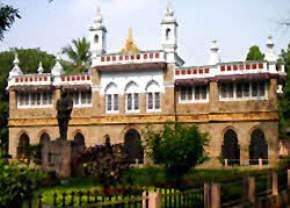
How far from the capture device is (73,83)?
37.8 metres

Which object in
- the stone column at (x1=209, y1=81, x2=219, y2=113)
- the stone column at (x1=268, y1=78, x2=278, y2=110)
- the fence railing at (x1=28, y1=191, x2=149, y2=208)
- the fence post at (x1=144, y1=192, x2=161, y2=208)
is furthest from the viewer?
the stone column at (x1=209, y1=81, x2=219, y2=113)

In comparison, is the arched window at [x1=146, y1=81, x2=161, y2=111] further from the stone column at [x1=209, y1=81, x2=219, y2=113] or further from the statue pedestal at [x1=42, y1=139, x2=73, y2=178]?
the statue pedestal at [x1=42, y1=139, x2=73, y2=178]

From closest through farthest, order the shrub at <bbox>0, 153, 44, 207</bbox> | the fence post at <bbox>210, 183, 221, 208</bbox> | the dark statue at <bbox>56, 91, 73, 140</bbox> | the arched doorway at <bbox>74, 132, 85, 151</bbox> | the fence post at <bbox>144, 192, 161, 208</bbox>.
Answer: the shrub at <bbox>0, 153, 44, 207</bbox>, the fence post at <bbox>144, 192, 161, 208</bbox>, the fence post at <bbox>210, 183, 221, 208</bbox>, the dark statue at <bbox>56, 91, 73, 140</bbox>, the arched doorway at <bbox>74, 132, 85, 151</bbox>

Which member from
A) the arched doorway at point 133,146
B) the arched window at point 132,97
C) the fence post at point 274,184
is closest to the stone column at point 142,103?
the arched window at point 132,97

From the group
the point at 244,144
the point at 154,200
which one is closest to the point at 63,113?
the point at 244,144

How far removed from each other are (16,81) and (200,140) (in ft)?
76.5

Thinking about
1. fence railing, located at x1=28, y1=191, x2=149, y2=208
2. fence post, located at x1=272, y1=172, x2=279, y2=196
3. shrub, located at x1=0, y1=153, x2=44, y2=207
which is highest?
shrub, located at x1=0, y1=153, x2=44, y2=207

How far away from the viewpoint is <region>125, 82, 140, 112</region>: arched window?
36.3 meters

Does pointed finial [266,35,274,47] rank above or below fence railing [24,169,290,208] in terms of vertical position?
above

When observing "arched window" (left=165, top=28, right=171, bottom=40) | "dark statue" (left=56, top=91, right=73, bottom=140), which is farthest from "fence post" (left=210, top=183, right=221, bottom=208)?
"arched window" (left=165, top=28, right=171, bottom=40)

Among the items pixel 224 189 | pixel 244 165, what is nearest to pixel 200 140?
pixel 224 189

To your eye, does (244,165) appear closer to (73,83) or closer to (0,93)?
(73,83)

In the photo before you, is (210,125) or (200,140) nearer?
(200,140)

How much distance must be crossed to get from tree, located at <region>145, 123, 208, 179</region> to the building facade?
1487 centimetres
